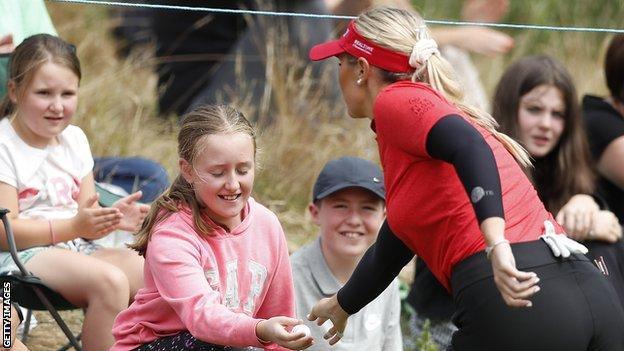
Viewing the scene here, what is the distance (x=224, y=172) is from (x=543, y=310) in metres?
1.03

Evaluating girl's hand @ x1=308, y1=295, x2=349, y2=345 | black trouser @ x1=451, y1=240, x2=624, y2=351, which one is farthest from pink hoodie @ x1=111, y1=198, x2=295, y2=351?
black trouser @ x1=451, y1=240, x2=624, y2=351

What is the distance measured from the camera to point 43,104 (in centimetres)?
446

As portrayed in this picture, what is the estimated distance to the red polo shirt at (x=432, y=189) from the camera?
337 centimetres

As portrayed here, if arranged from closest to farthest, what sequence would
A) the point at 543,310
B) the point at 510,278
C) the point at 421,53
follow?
the point at 510,278, the point at 543,310, the point at 421,53

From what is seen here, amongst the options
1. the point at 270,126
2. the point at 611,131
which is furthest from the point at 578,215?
the point at 270,126

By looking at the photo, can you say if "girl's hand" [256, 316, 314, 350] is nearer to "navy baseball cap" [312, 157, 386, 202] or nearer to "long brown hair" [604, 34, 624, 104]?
"navy baseball cap" [312, 157, 386, 202]

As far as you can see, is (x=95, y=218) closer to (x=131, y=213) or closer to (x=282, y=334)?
(x=131, y=213)

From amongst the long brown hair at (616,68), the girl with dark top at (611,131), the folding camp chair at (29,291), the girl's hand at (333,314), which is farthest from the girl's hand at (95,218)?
the long brown hair at (616,68)

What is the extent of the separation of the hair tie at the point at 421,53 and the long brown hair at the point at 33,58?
57.9 inches

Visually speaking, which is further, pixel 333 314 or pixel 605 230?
pixel 605 230

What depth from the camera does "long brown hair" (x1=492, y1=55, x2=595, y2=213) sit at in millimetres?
5184

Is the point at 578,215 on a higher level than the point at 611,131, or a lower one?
lower

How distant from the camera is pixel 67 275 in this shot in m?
4.23

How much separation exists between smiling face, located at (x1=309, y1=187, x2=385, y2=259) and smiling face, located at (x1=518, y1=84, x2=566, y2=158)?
79 cm
